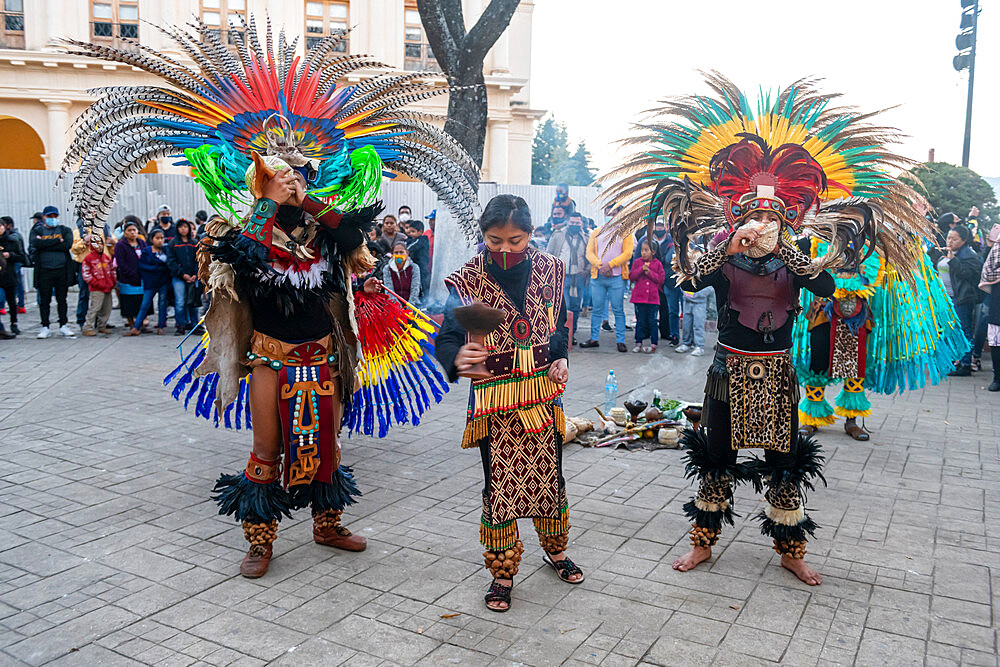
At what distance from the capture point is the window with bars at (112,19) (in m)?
24.3

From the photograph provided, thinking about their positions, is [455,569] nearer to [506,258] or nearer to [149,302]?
[506,258]

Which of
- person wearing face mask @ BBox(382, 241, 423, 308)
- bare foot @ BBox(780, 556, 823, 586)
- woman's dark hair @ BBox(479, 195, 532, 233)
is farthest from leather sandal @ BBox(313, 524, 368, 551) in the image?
person wearing face mask @ BBox(382, 241, 423, 308)

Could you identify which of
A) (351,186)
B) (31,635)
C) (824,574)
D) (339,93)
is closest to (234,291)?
(351,186)

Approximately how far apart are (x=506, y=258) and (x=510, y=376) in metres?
0.55

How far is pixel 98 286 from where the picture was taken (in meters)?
12.3

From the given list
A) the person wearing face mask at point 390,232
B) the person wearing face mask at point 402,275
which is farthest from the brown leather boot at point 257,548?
the person wearing face mask at point 390,232

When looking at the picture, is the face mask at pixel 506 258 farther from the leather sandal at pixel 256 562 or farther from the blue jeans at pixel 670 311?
the blue jeans at pixel 670 311

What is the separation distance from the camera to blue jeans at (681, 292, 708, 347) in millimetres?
11133

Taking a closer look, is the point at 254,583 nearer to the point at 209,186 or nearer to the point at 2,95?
the point at 209,186

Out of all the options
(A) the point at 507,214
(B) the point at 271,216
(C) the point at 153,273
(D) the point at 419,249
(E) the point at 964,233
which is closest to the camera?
(A) the point at 507,214

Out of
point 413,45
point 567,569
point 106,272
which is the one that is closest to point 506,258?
point 567,569

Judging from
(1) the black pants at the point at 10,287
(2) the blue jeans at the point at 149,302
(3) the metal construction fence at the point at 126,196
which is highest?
(3) the metal construction fence at the point at 126,196

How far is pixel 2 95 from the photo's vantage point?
24.0 m

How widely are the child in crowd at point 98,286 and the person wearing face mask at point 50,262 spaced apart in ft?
0.91
